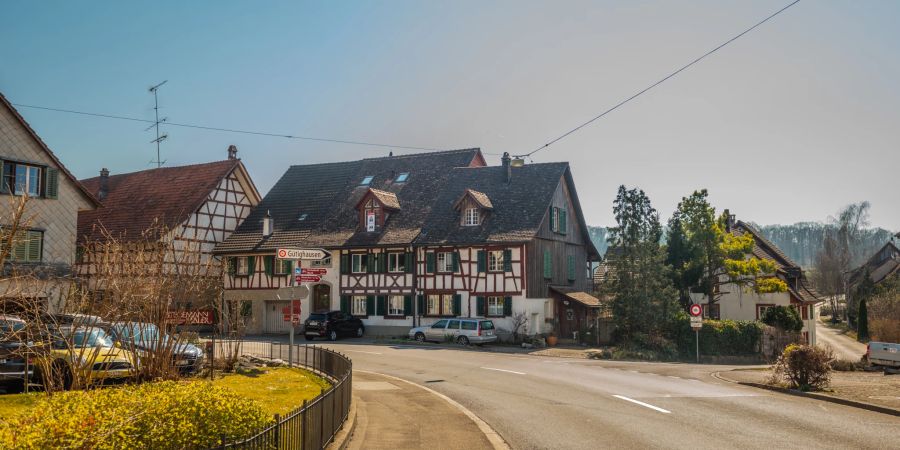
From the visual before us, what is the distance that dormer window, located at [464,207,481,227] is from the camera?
139 feet

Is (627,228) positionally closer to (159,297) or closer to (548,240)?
(548,240)

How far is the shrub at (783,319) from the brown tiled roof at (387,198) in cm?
2269

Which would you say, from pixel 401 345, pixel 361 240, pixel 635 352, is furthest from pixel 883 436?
pixel 361 240

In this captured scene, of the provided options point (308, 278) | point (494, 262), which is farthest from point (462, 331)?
point (308, 278)

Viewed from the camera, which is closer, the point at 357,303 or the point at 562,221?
the point at 357,303

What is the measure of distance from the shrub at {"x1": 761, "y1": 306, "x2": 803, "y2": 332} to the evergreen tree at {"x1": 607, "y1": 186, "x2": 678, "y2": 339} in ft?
22.2

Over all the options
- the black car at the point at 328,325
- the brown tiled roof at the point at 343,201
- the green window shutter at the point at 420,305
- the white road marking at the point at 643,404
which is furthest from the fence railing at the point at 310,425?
the brown tiled roof at the point at 343,201

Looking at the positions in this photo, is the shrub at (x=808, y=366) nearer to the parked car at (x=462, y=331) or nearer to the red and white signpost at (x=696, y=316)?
the red and white signpost at (x=696, y=316)

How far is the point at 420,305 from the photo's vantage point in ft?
139

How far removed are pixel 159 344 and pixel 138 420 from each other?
8.97 m

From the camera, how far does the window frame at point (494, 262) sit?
40562 millimetres

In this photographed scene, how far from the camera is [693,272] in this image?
4412 centimetres

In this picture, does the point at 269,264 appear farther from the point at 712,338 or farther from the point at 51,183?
the point at 712,338

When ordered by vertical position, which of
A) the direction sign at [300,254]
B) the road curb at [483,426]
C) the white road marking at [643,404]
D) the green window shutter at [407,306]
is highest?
the direction sign at [300,254]
